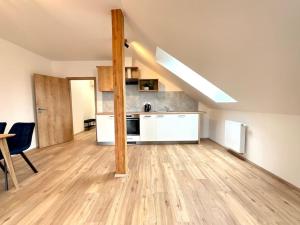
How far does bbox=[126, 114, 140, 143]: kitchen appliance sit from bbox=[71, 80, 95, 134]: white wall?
276cm

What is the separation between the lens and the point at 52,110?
16.9 ft

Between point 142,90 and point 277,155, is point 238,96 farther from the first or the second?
point 142,90

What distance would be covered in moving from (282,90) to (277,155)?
4.06 feet

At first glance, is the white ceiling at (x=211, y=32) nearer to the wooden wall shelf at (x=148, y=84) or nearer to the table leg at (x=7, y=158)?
the wooden wall shelf at (x=148, y=84)

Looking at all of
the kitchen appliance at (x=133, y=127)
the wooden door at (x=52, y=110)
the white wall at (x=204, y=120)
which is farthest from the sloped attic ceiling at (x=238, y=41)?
the wooden door at (x=52, y=110)

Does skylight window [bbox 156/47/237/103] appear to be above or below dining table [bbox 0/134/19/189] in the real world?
above

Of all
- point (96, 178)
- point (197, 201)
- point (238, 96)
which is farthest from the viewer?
point (238, 96)

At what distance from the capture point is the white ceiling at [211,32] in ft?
4.78

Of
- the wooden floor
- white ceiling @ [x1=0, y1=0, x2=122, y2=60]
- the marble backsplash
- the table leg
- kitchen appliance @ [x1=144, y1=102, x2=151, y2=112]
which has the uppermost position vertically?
white ceiling @ [x1=0, y1=0, x2=122, y2=60]

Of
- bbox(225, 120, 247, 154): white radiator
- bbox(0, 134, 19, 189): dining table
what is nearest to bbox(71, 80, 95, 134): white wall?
bbox(0, 134, 19, 189): dining table

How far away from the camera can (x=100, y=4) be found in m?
2.72

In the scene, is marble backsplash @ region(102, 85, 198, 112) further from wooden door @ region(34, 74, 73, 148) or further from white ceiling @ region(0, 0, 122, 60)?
white ceiling @ region(0, 0, 122, 60)

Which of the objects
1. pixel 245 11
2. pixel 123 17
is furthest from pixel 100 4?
pixel 245 11

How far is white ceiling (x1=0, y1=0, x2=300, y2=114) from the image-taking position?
1.46 metres
